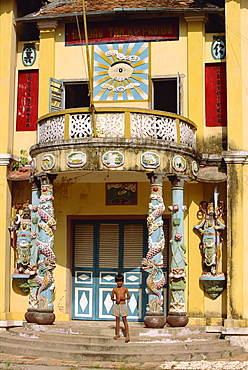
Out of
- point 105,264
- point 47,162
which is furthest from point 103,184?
point 47,162

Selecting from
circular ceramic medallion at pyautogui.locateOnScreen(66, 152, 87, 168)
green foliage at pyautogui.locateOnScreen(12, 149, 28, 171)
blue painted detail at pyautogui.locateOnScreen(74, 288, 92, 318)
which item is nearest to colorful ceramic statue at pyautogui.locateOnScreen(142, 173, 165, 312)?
circular ceramic medallion at pyautogui.locateOnScreen(66, 152, 87, 168)

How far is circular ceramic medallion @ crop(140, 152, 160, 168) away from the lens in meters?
14.7

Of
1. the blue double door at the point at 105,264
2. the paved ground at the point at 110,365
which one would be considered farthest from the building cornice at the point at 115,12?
the paved ground at the point at 110,365

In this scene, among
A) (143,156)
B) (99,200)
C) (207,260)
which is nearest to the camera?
(143,156)

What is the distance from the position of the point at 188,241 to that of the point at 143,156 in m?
3.01

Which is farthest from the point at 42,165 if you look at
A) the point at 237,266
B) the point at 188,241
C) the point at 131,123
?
the point at 237,266

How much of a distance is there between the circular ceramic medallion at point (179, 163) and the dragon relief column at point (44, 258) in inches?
117

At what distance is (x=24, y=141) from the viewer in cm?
1755

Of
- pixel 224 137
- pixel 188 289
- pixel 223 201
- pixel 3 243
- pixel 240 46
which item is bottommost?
pixel 188 289

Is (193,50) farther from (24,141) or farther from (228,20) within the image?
(24,141)

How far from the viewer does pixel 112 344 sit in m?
13.7

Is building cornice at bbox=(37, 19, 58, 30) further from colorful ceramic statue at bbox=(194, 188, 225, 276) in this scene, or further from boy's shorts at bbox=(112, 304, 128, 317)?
boy's shorts at bbox=(112, 304, 128, 317)

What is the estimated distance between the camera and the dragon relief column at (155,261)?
47.2ft

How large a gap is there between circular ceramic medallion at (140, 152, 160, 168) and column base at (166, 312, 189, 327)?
3.49m
